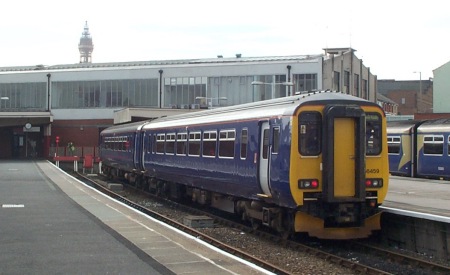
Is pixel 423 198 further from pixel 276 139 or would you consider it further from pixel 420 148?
pixel 420 148

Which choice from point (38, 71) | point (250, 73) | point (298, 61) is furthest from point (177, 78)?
point (38, 71)

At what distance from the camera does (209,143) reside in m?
17.2

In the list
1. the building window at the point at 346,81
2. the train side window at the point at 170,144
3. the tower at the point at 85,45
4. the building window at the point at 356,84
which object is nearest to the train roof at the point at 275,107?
the train side window at the point at 170,144

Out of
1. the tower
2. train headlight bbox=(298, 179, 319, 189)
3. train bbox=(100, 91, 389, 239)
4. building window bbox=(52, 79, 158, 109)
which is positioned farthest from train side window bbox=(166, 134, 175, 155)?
the tower

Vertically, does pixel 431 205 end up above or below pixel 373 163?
below

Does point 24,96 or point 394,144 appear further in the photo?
point 24,96

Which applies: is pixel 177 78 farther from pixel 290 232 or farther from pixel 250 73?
pixel 290 232

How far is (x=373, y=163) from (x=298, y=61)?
45324 mm

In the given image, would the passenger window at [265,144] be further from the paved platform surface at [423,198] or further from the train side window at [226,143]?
the paved platform surface at [423,198]

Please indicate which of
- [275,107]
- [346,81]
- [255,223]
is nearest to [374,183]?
[275,107]

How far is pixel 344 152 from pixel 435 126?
16.2m

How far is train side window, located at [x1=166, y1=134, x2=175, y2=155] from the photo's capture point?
20889 millimetres

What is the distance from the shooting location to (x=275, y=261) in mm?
11383

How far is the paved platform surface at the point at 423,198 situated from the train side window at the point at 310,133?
98.4 inches
